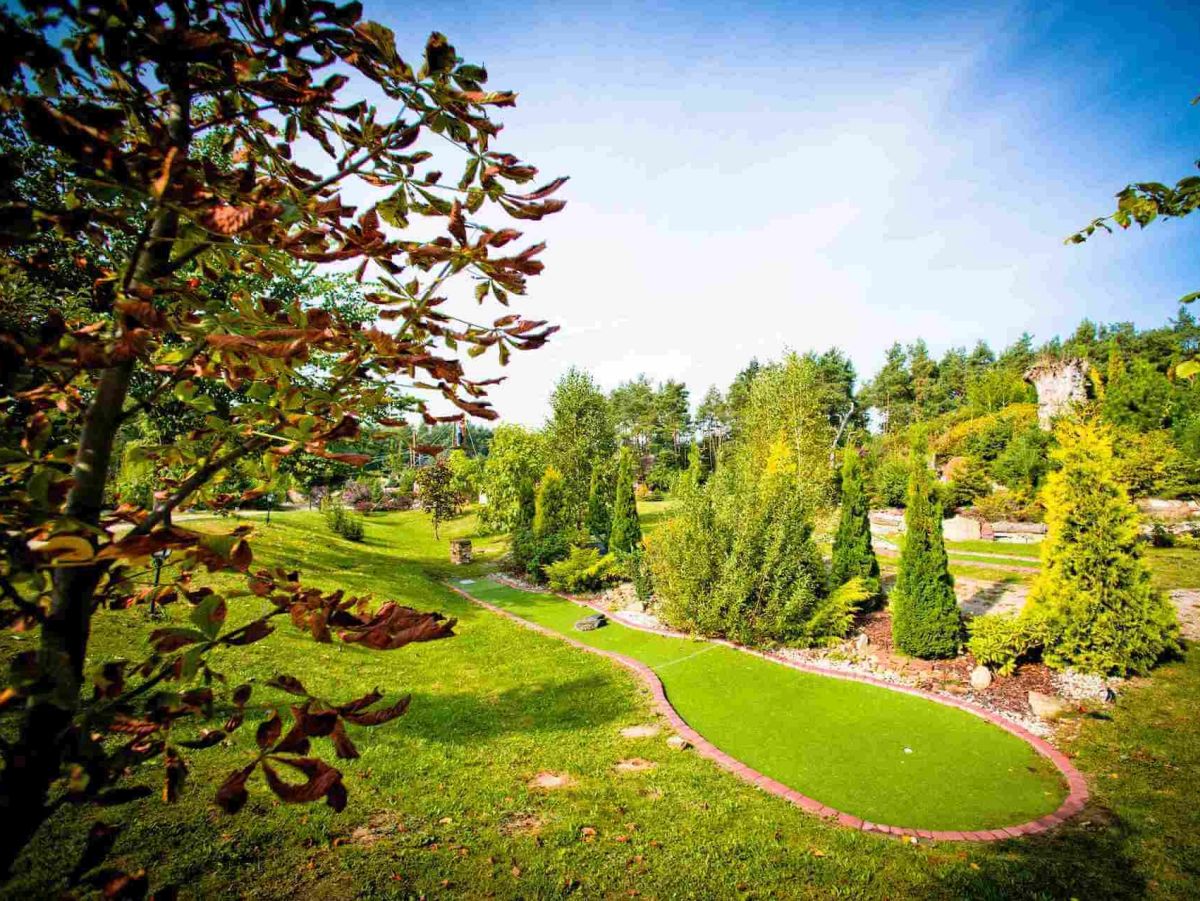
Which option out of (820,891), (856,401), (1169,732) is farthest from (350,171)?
(856,401)

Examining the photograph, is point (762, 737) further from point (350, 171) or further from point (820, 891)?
point (350, 171)

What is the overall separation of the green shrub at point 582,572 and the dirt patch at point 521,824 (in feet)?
32.3

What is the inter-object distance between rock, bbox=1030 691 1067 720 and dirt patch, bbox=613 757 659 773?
503cm

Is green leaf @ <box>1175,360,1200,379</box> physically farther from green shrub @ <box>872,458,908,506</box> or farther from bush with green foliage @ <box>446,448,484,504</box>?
green shrub @ <box>872,458,908,506</box>

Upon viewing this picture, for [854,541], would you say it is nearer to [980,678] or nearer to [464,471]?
[980,678]

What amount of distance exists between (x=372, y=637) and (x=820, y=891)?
4.39 meters

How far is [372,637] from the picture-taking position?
881mm

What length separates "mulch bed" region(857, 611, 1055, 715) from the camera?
23.3 feet

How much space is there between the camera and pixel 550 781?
5.25 metres

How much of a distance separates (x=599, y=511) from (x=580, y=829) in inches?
573

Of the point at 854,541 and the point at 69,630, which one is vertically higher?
the point at 69,630

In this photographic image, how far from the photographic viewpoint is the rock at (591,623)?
11.2 metres

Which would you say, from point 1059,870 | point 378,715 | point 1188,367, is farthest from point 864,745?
point 378,715

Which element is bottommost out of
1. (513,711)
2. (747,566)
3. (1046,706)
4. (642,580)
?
(513,711)
